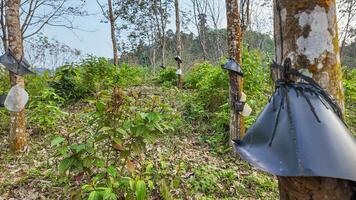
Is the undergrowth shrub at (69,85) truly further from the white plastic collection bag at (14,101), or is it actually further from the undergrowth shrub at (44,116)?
the white plastic collection bag at (14,101)

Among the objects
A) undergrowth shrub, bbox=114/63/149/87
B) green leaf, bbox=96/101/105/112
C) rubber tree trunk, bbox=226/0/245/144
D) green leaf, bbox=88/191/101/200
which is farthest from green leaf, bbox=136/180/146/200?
undergrowth shrub, bbox=114/63/149/87

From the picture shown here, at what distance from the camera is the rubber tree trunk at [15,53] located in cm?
428

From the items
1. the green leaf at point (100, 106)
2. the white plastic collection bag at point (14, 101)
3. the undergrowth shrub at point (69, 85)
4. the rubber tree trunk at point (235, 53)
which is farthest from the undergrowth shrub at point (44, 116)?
the green leaf at point (100, 106)

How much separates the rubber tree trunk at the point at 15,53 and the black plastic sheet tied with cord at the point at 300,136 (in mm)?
3975

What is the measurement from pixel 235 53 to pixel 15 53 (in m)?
3.02

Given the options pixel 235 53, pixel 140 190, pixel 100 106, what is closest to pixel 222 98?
pixel 235 53

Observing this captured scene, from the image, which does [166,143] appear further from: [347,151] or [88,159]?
[347,151]

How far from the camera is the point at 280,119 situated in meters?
1.09

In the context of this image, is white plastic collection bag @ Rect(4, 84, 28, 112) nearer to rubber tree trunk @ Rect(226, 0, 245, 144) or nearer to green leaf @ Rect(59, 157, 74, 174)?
green leaf @ Rect(59, 157, 74, 174)

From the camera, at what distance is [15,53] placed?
167 inches

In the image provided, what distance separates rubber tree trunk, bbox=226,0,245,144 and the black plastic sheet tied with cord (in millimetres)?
3263

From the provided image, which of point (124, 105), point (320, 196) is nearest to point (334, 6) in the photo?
point (320, 196)

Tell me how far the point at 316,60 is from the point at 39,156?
408 centimetres

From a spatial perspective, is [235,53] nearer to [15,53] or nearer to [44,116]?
[15,53]
